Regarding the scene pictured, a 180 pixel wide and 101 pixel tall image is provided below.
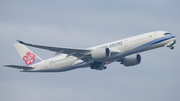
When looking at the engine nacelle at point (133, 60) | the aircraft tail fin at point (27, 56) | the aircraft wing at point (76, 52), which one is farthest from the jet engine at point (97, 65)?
the aircraft tail fin at point (27, 56)

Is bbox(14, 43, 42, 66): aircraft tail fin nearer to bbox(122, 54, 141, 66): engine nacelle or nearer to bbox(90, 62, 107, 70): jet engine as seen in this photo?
bbox(90, 62, 107, 70): jet engine

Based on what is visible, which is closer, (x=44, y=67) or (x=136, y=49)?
(x=136, y=49)

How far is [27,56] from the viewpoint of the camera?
62.5 metres

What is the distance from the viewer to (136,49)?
169 feet

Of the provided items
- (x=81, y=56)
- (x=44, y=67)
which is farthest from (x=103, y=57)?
(x=44, y=67)

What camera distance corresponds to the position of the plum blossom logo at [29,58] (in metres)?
61.7

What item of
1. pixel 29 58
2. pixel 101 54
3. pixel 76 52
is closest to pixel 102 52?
pixel 101 54

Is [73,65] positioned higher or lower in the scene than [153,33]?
lower

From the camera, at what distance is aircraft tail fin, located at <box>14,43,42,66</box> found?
61.3 meters

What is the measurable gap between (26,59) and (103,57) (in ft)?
61.7

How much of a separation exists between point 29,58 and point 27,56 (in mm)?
765

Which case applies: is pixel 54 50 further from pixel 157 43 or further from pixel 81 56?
pixel 157 43

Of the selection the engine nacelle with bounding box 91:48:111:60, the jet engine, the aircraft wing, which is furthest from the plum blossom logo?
the engine nacelle with bounding box 91:48:111:60

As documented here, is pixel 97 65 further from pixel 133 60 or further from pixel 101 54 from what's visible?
pixel 133 60
